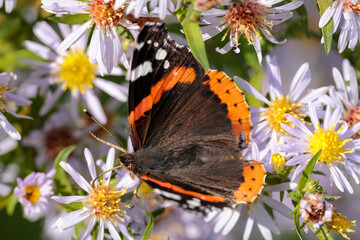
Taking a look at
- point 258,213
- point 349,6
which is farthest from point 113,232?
point 349,6

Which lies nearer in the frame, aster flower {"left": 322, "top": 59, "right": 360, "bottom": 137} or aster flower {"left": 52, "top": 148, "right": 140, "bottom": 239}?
aster flower {"left": 52, "top": 148, "right": 140, "bottom": 239}

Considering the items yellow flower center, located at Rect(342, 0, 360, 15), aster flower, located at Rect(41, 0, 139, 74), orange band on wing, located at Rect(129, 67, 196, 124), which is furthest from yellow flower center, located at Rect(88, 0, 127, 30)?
yellow flower center, located at Rect(342, 0, 360, 15)

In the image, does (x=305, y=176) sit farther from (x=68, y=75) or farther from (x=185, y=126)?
(x=68, y=75)

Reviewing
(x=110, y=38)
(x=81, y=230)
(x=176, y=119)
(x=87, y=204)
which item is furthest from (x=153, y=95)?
(x=81, y=230)

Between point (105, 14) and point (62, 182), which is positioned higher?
point (105, 14)

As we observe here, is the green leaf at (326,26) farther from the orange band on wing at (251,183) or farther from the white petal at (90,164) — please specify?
the white petal at (90,164)

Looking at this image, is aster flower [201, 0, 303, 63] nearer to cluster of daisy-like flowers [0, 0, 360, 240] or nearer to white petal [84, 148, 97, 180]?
cluster of daisy-like flowers [0, 0, 360, 240]

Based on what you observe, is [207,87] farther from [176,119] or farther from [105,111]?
[105,111]

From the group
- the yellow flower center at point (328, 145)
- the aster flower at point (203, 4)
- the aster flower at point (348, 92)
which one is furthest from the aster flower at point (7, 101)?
the aster flower at point (348, 92)
